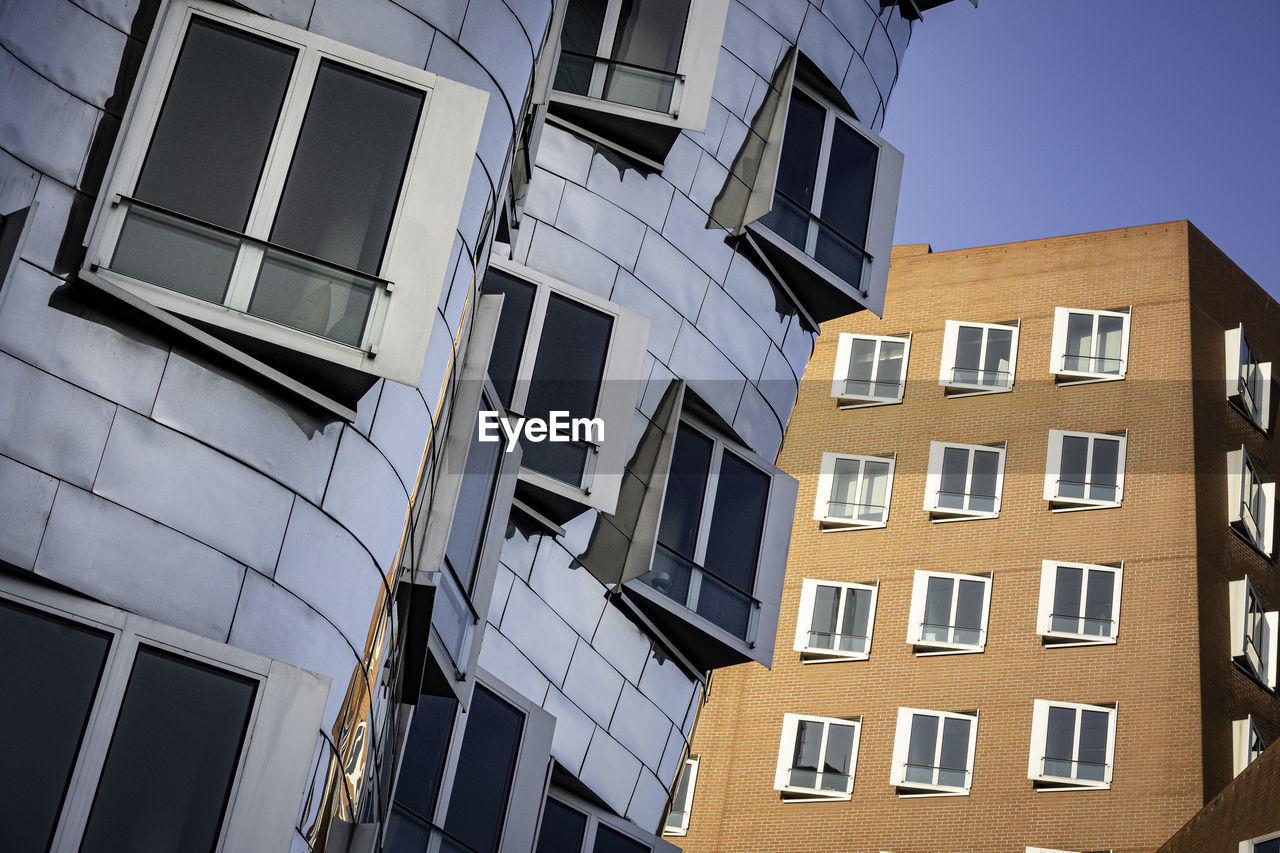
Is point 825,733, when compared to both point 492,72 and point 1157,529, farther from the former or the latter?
point 492,72

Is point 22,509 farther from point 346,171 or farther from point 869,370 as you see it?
point 869,370

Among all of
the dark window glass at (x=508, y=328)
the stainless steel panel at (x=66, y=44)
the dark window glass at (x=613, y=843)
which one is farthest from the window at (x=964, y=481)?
the stainless steel panel at (x=66, y=44)

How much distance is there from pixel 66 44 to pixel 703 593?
919 centimetres

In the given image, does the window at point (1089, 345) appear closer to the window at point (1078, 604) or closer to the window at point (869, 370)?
the window at point (869, 370)

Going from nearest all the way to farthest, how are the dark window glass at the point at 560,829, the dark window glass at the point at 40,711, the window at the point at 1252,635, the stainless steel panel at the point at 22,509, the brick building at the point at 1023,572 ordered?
the dark window glass at the point at 40,711, the stainless steel panel at the point at 22,509, the dark window glass at the point at 560,829, the brick building at the point at 1023,572, the window at the point at 1252,635

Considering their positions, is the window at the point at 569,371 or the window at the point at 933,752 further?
the window at the point at 933,752

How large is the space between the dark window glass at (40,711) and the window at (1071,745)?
76.7 feet

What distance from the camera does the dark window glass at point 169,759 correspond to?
7.22 meters

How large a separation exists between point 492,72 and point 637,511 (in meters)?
5.88

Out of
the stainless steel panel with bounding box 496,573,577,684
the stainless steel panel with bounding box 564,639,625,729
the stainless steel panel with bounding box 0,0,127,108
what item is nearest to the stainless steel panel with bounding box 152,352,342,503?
the stainless steel panel with bounding box 0,0,127,108

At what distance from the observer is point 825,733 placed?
3014 cm

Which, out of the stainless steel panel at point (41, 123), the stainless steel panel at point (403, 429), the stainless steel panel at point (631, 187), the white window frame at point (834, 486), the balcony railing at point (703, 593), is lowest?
the stainless steel panel at point (403, 429)

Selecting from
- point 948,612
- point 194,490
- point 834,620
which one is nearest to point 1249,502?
point 948,612

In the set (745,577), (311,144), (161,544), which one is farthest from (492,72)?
(745,577)
